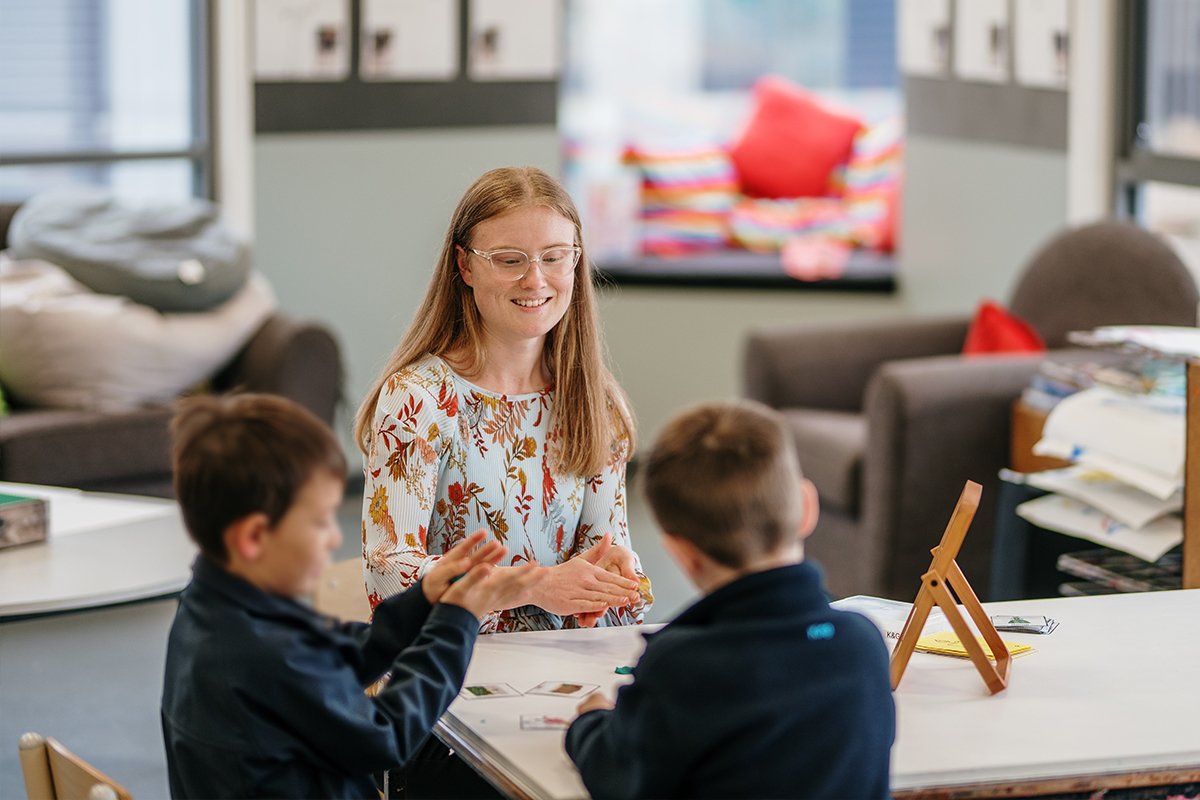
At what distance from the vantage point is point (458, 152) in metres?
5.52

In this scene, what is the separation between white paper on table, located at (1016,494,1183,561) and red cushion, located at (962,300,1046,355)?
0.88 m

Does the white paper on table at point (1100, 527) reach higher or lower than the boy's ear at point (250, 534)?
lower

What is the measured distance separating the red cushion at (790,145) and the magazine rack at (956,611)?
14.1 feet

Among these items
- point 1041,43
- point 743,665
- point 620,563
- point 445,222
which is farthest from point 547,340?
point 445,222

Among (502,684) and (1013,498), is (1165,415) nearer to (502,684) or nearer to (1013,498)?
(1013,498)

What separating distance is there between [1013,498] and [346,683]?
2.19 metres

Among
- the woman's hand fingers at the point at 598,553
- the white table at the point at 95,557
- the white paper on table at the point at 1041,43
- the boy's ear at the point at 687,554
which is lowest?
the white table at the point at 95,557

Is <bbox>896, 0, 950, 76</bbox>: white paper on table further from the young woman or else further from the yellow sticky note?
the yellow sticky note

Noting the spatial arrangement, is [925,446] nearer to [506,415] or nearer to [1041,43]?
[1041,43]

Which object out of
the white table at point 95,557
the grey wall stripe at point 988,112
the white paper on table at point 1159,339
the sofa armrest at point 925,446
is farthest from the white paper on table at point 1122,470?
the white table at point 95,557

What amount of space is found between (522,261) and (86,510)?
1146 mm

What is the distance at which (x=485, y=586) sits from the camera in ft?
5.46

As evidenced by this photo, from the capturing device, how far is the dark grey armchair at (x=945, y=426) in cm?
381

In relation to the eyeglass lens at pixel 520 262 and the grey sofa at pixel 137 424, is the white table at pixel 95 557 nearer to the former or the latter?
the eyeglass lens at pixel 520 262
